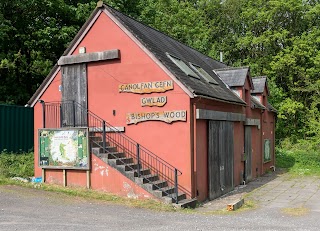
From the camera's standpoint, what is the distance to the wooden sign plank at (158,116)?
13227 millimetres

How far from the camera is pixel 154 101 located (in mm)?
13828

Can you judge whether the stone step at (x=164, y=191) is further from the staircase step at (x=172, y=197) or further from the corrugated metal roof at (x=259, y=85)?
the corrugated metal roof at (x=259, y=85)

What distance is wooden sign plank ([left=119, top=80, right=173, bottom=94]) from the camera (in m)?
13.6

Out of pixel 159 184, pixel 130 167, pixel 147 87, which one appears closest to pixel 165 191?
pixel 159 184

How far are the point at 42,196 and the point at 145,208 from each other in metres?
3.60

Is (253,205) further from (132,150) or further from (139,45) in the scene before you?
(139,45)

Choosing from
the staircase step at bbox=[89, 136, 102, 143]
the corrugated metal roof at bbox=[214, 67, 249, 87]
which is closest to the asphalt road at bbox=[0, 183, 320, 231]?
the staircase step at bbox=[89, 136, 102, 143]

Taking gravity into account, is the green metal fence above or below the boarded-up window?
above

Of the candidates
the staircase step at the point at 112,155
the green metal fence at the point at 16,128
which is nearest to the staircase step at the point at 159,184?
the staircase step at the point at 112,155

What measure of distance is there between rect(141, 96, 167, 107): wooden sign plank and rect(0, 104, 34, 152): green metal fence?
26.7ft

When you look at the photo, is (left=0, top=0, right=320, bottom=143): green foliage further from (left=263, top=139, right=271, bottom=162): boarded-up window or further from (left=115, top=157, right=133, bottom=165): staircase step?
(left=115, top=157, right=133, bottom=165): staircase step

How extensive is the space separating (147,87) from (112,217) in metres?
5.39

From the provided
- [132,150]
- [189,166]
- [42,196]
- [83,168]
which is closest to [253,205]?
[189,166]

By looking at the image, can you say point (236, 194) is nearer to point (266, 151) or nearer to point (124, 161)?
point (124, 161)
